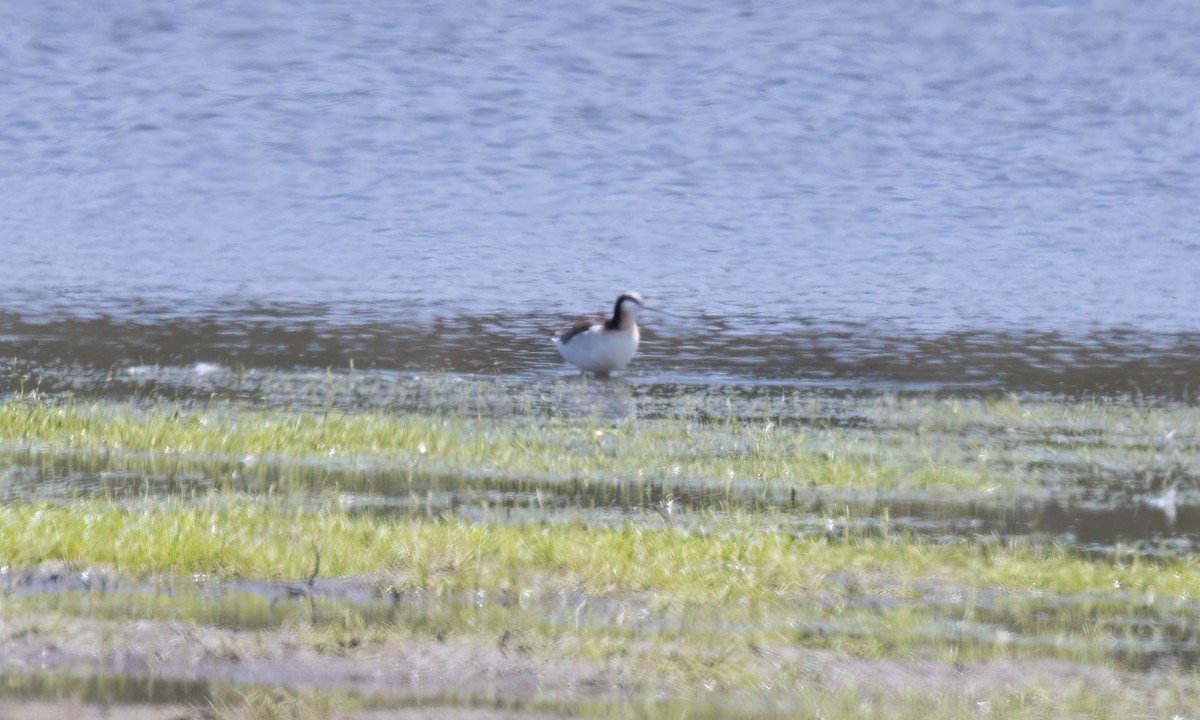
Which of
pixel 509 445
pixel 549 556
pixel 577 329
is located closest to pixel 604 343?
pixel 577 329

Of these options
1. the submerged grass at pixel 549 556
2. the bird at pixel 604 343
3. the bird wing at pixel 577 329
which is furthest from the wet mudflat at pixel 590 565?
the bird wing at pixel 577 329

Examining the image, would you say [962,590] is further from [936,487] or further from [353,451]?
[353,451]

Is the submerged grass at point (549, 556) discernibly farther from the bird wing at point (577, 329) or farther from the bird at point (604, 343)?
the bird wing at point (577, 329)

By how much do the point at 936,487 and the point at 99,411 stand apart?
308 inches

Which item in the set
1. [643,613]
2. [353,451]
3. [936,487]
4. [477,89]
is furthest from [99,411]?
[477,89]

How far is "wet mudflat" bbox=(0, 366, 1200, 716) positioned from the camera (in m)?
8.85

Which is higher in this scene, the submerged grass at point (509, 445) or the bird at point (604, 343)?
the submerged grass at point (509, 445)

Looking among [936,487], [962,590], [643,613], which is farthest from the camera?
[936,487]

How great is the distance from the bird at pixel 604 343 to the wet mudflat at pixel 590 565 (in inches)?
205

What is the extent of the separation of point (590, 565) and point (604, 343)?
42.7 ft

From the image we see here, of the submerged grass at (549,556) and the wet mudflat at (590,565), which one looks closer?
the wet mudflat at (590,565)

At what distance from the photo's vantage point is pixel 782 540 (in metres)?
12.1

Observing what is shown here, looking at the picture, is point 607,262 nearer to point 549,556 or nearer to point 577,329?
point 577,329

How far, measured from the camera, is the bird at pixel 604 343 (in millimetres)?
24047
